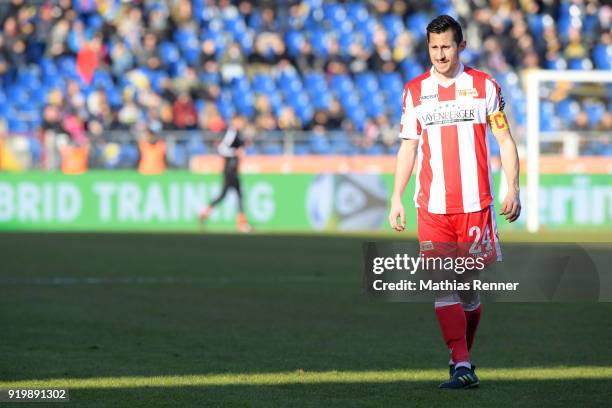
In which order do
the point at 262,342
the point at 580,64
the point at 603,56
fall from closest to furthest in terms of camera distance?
the point at 262,342 → the point at 580,64 → the point at 603,56

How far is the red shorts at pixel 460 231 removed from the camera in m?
6.84

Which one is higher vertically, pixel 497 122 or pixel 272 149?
pixel 497 122

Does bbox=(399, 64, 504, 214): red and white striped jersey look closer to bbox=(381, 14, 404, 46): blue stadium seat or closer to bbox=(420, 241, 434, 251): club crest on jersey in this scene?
bbox=(420, 241, 434, 251): club crest on jersey

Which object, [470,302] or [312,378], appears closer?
[470,302]

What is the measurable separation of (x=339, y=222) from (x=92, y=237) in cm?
553

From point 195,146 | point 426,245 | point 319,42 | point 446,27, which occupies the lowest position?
point 426,245

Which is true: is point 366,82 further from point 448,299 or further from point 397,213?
point 448,299

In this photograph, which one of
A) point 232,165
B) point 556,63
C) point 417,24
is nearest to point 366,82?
point 417,24

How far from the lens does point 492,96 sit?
684cm

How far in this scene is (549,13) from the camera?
1353 inches

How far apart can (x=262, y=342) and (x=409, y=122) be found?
2594 mm

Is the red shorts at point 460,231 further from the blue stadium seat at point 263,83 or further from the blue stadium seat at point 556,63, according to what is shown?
the blue stadium seat at point 556,63

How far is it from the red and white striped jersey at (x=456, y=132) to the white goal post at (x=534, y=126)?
17.4m

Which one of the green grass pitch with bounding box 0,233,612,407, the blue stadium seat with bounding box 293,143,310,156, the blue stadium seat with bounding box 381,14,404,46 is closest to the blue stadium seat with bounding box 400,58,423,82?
the blue stadium seat with bounding box 381,14,404,46
